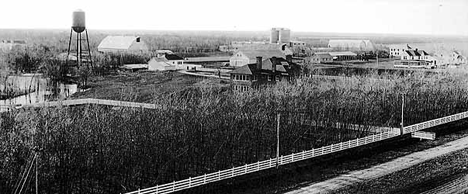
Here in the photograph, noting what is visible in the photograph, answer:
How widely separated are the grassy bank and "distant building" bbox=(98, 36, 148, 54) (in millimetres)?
31301

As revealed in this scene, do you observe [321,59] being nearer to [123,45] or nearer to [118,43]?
[123,45]

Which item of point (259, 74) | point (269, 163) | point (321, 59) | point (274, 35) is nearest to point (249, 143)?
point (269, 163)

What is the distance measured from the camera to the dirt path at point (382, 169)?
13.6m

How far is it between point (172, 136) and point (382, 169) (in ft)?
16.9

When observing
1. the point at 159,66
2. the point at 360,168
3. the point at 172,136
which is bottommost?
the point at 360,168

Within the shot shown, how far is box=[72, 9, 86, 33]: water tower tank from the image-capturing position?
34728 mm

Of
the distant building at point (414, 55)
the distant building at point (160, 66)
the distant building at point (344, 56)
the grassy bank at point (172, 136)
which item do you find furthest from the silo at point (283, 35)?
the grassy bank at point (172, 136)

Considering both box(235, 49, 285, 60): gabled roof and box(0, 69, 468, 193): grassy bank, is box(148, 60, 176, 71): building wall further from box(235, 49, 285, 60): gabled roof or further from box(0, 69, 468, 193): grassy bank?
box(0, 69, 468, 193): grassy bank

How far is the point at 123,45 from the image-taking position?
179ft

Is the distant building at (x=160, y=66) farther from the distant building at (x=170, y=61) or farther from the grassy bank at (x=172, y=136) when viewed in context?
the grassy bank at (x=172, y=136)

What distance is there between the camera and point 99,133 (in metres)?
14.8

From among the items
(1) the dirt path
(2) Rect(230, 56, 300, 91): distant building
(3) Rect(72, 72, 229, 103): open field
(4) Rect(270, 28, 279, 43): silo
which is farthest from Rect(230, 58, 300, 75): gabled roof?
(4) Rect(270, 28, 279, 43): silo

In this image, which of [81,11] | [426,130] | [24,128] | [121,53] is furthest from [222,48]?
[24,128]

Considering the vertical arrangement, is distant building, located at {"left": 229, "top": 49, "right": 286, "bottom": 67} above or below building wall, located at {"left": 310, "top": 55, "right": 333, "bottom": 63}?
above
